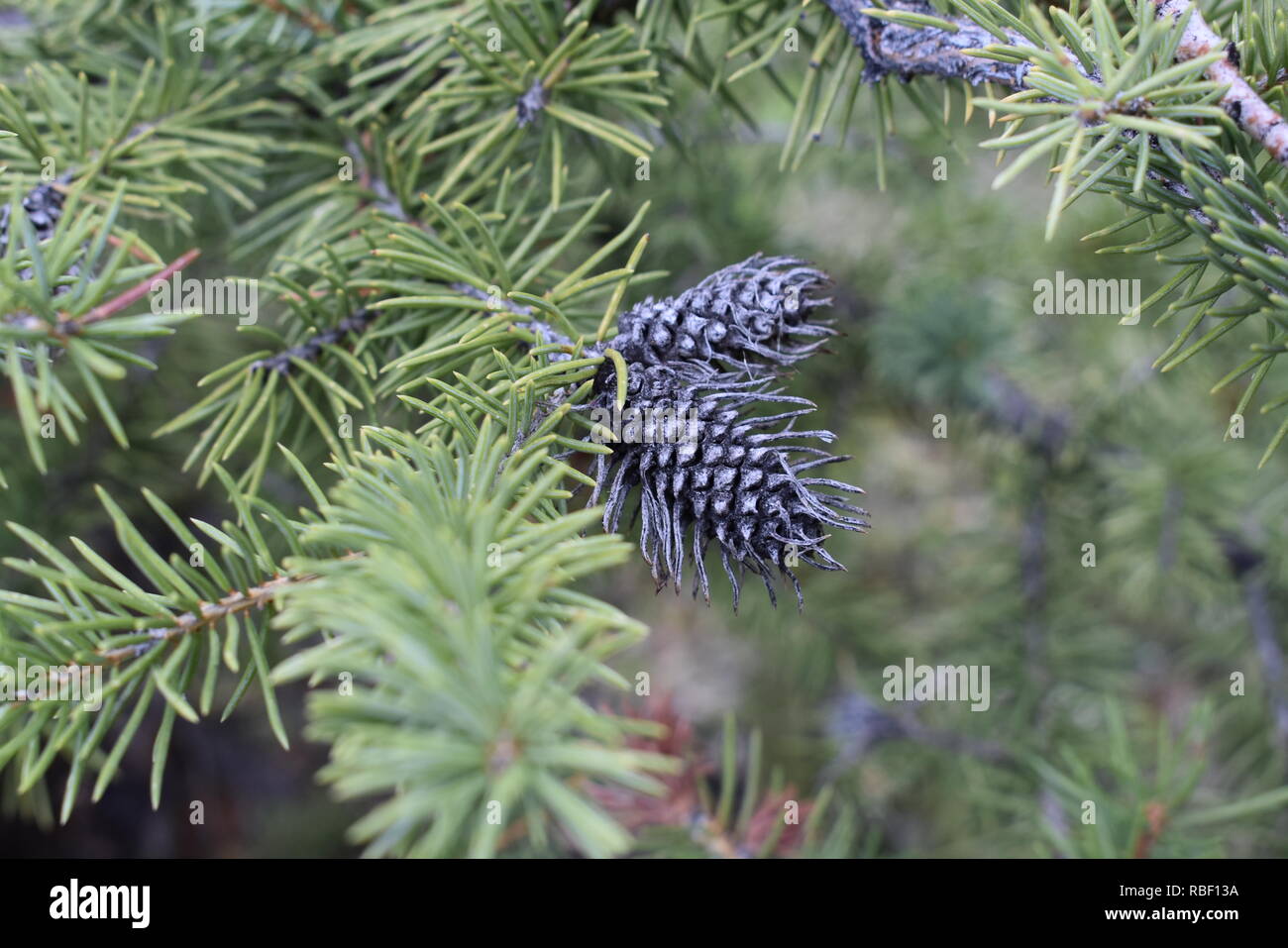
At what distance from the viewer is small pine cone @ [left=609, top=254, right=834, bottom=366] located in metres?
0.39

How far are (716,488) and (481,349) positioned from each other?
0.44 feet

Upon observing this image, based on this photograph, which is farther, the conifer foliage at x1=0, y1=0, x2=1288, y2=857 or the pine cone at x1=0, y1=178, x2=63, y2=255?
the pine cone at x1=0, y1=178, x2=63, y2=255

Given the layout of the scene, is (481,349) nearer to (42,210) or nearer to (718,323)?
(718,323)

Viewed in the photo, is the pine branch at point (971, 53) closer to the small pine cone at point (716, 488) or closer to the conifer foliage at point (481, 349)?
the conifer foliage at point (481, 349)

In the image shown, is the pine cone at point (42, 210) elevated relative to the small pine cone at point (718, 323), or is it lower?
elevated

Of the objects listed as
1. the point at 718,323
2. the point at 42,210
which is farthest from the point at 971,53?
the point at 42,210

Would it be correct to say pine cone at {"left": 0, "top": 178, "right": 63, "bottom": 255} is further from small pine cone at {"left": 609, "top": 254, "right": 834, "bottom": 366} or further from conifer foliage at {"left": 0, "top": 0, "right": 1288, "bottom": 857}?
small pine cone at {"left": 609, "top": 254, "right": 834, "bottom": 366}

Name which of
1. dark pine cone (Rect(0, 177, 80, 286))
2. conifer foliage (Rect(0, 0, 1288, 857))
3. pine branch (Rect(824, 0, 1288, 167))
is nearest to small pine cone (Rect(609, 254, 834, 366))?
conifer foliage (Rect(0, 0, 1288, 857))

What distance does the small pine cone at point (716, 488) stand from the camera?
343 millimetres

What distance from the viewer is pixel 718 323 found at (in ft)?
1.27

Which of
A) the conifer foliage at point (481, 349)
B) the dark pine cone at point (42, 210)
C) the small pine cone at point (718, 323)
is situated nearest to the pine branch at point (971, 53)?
the conifer foliage at point (481, 349)


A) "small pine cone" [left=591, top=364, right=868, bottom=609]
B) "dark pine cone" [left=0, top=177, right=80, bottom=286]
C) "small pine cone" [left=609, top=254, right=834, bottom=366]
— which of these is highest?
"dark pine cone" [left=0, top=177, right=80, bottom=286]
